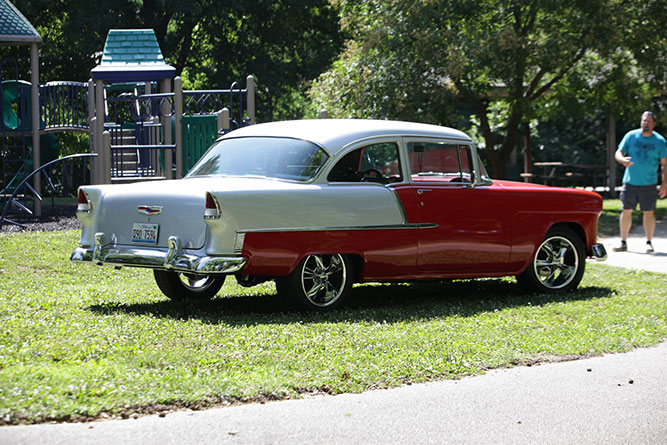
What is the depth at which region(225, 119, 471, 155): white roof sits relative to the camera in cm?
872

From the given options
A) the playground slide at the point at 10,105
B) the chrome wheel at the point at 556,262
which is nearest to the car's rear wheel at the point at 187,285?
the chrome wheel at the point at 556,262

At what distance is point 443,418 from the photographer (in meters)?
5.36

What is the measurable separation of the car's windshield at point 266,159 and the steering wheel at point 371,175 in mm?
473

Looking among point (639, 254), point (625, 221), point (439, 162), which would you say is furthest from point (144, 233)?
point (625, 221)

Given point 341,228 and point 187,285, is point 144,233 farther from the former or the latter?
point 341,228

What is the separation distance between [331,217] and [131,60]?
12315 millimetres

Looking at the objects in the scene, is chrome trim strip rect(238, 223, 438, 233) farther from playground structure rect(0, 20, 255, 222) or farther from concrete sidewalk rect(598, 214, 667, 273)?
playground structure rect(0, 20, 255, 222)

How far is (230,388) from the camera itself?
5.69 m

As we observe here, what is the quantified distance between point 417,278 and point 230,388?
3714 mm

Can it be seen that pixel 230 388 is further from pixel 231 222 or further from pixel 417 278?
pixel 417 278

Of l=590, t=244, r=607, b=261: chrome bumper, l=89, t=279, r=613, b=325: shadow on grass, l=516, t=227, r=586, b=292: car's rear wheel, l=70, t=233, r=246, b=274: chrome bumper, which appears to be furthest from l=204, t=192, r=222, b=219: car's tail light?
l=590, t=244, r=607, b=261: chrome bumper

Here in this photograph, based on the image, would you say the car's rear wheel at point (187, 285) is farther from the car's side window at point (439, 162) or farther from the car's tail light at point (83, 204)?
the car's side window at point (439, 162)

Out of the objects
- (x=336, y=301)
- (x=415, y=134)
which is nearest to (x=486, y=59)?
(x=415, y=134)

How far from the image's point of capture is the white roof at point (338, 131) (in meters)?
8.72
